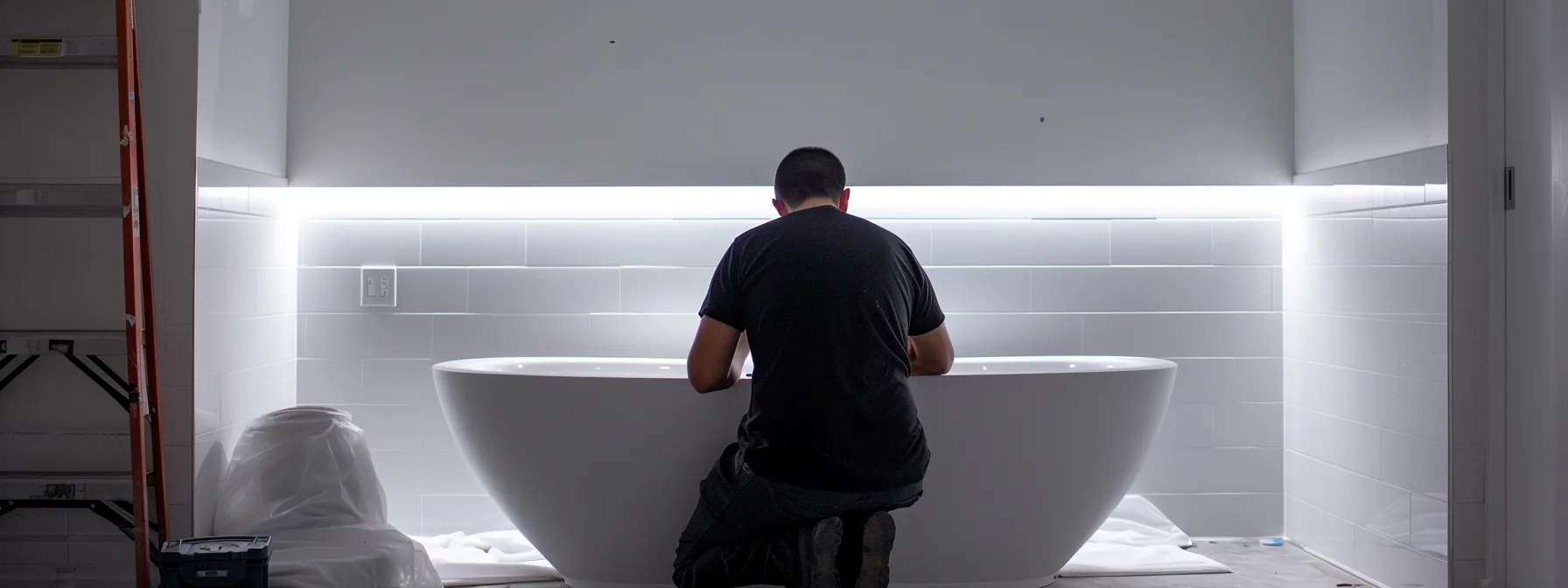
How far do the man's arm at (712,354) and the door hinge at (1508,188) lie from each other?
190 centimetres

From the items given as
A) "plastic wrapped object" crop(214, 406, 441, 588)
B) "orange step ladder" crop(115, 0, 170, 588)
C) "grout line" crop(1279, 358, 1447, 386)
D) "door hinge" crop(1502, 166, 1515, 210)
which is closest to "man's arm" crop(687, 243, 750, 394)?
"plastic wrapped object" crop(214, 406, 441, 588)

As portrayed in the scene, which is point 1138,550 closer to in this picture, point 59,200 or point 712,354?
point 712,354

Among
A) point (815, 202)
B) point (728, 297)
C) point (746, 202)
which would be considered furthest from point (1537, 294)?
point (746, 202)

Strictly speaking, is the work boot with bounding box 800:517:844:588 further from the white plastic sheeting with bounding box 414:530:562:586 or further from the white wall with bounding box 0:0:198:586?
the white wall with bounding box 0:0:198:586

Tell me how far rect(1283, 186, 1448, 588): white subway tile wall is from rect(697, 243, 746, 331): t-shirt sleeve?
1.78m

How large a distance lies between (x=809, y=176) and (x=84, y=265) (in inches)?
69.5

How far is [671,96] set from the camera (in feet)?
10.9

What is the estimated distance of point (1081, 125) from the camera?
336 centimetres

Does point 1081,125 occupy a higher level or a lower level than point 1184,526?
higher

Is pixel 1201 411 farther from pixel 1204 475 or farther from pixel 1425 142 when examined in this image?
pixel 1425 142

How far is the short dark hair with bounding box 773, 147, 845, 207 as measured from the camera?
2.19m

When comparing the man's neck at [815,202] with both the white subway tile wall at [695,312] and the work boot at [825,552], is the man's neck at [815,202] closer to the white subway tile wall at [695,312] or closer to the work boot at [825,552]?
the work boot at [825,552]

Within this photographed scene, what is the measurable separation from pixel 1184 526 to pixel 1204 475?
0.17 metres

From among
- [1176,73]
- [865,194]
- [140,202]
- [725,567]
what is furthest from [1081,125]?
[140,202]
